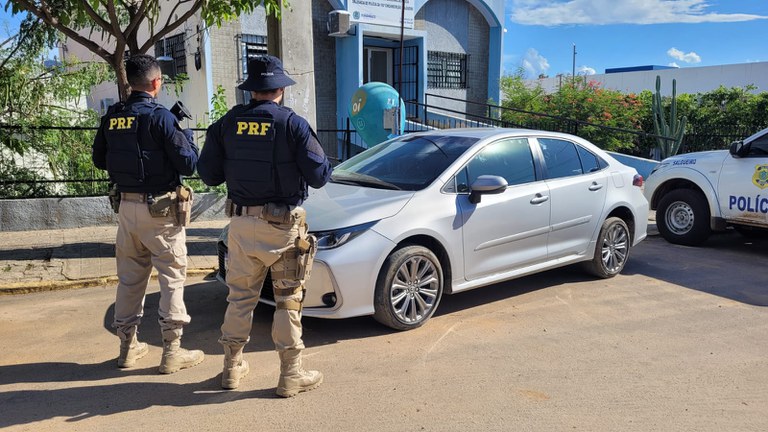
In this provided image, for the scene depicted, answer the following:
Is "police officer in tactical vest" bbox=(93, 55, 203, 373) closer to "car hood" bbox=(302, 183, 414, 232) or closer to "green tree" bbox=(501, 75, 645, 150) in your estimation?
"car hood" bbox=(302, 183, 414, 232)

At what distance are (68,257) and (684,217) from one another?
7.85 metres

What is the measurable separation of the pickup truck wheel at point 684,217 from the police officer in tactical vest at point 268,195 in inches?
255

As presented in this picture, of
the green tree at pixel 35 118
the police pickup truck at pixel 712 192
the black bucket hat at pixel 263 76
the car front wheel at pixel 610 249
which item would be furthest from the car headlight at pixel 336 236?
the green tree at pixel 35 118

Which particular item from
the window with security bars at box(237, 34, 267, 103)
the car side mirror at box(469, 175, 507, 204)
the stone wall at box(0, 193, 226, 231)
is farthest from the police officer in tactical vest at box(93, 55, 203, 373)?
the window with security bars at box(237, 34, 267, 103)

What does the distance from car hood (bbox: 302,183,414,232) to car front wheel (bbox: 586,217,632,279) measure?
2.47 m

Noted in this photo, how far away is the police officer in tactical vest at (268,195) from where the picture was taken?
3.52 metres

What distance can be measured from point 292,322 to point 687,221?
6756 mm

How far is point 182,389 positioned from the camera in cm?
385

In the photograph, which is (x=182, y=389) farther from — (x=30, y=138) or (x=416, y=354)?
(x=30, y=138)

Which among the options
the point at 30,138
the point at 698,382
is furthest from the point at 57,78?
the point at 698,382

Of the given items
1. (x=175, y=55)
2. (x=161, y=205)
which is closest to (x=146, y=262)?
(x=161, y=205)

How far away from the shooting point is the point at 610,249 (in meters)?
6.54

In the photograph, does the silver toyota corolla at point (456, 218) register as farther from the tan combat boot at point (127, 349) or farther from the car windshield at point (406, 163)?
the tan combat boot at point (127, 349)

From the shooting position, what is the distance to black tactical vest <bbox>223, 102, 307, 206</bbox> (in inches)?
138
